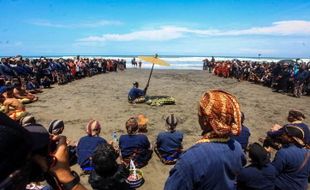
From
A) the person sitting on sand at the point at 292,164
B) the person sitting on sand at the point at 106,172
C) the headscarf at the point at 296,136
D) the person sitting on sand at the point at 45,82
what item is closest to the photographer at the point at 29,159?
the person sitting on sand at the point at 106,172

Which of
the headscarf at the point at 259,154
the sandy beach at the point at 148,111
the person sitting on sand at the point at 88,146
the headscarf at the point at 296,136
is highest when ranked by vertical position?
the headscarf at the point at 296,136

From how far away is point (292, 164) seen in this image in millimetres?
4566

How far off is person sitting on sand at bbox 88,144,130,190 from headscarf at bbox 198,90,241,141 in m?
2.49

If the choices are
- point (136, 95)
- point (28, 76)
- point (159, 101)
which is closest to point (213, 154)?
point (159, 101)

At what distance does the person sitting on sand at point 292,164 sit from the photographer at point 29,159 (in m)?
3.75

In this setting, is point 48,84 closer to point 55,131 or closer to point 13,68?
point 13,68

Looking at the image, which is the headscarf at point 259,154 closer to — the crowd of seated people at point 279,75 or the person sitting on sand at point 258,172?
the person sitting on sand at point 258,172

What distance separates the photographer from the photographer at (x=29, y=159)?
4.19 feet

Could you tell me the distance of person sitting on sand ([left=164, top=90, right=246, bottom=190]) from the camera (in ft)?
7.22

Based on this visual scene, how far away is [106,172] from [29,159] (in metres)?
3.39

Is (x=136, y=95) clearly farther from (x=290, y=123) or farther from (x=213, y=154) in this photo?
(x=213, y=154)

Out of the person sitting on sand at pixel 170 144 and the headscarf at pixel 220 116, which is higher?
the headscarf at pixel 220 116

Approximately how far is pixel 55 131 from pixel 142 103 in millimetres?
9352

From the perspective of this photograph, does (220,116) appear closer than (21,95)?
Yes
